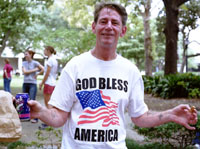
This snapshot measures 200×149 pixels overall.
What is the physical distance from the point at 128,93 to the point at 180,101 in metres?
10.8

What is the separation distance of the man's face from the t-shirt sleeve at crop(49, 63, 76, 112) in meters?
0.36

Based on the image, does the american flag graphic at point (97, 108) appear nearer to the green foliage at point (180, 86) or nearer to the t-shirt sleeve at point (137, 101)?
the t-shirt sleeve at point (137, 101)

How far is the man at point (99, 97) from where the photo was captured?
77.3 inches

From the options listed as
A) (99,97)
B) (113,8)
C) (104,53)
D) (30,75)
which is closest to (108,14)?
(113,8)

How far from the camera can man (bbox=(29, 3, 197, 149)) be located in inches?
77.3

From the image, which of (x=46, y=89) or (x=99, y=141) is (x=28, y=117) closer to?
(x=99, y=141)

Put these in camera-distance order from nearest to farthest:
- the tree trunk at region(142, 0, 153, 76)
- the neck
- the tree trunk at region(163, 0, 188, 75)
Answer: the neck, the tree trunk at region(163, 0, 188, 75), the tree trunk at region(142, 0, 153, 76)

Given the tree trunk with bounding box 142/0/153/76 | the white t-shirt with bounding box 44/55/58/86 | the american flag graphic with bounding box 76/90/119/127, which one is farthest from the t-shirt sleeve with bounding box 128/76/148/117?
the tree trunk with bounding box 142/0/153/76

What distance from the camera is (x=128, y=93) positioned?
2152 mm

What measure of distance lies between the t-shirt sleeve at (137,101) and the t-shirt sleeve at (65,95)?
47 cm

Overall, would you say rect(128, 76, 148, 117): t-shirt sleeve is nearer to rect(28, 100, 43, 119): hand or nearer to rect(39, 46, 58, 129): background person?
rect(28, 100, 43, 119): hand

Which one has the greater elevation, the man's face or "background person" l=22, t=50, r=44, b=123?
the man's face

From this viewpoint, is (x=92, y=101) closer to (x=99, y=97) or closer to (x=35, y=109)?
(x=99, y=97)

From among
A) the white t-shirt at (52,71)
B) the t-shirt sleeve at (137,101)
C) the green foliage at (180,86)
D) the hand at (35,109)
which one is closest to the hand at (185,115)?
the t-shirt sleeve at (137,101)
